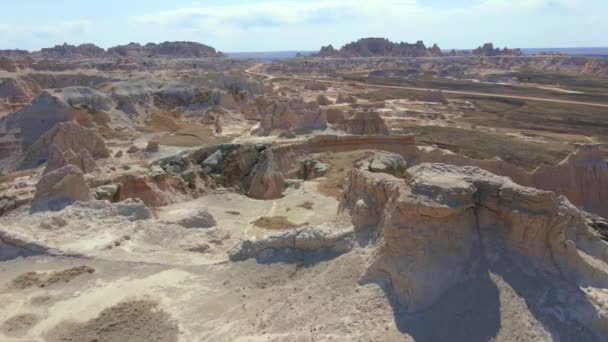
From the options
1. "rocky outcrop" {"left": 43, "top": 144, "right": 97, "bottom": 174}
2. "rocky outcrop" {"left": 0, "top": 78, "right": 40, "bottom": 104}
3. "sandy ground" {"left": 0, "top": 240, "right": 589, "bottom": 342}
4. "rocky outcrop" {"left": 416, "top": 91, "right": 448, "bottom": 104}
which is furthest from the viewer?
"rocky outcrop" {"left": 416, "top": 91, "right": 448, "bottom": 104}

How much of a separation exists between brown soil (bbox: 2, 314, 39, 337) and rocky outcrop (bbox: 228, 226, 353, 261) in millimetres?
4719

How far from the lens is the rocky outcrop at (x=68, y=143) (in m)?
29.1

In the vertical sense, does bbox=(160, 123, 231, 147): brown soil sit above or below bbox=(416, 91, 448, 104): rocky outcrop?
above

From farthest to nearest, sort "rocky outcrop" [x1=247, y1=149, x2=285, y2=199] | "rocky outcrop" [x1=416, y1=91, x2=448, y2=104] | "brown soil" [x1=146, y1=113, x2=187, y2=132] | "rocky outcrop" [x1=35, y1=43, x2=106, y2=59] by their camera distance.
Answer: "rocky outcrop" [x1=35, y1=43, x2=106, y2=59], "rocky outcrop" [x1=416, y1=91, x2=448, y2=104], "brown soil" [x1=146, y1=113, x2=187, y2=132], "rocky outcrop" [x1=247, y1=149, x2=285, y2=199]

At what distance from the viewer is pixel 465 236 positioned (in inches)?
388

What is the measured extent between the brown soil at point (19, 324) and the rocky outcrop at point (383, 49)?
543ft

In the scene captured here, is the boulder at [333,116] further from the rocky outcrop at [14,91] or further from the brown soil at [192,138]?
the rocky outcrop at [14,91]

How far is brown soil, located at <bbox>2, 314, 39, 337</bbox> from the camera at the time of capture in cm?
1063

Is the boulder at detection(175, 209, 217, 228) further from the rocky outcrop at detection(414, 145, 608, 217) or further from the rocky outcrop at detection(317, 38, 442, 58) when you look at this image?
the rocky outcrop at detection(317, 38, 442, 58)

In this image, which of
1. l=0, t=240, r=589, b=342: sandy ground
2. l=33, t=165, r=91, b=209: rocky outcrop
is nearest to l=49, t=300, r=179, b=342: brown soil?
l=0, t=240, r=589, b=342: sandy ground

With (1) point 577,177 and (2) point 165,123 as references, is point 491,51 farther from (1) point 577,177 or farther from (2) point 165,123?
(1) point 577,177

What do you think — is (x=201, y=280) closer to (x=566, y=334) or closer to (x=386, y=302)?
(x=386, y=302)

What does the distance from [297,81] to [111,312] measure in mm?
82624

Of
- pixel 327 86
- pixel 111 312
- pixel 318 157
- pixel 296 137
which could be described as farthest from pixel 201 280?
pixel 327 86
